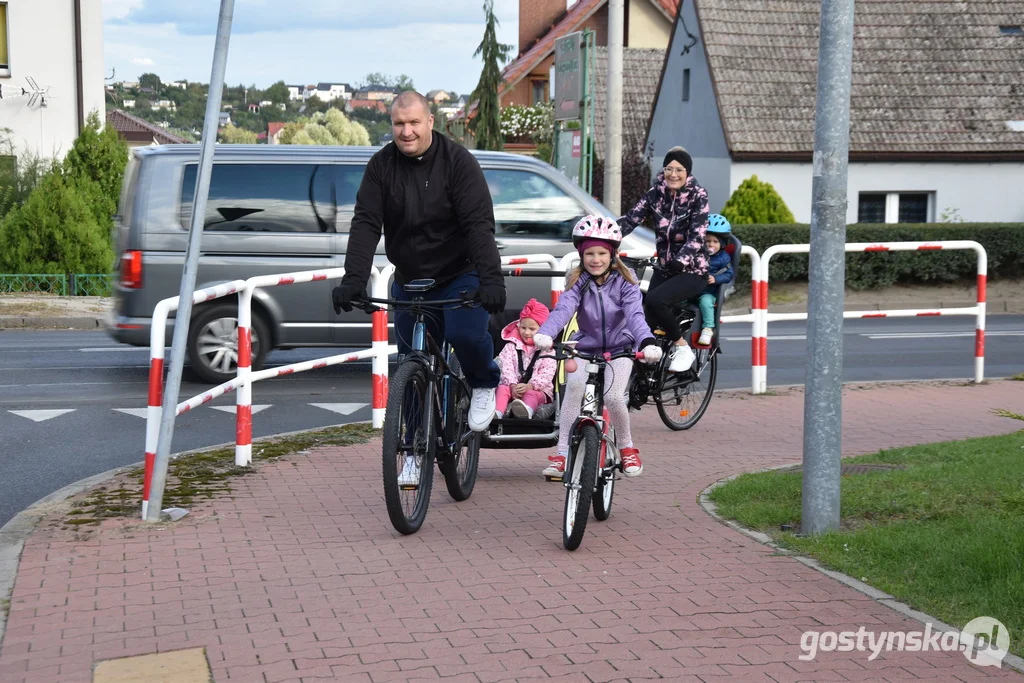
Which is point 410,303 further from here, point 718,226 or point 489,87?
point 489,87

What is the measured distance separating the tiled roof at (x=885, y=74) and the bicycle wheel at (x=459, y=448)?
2231cm

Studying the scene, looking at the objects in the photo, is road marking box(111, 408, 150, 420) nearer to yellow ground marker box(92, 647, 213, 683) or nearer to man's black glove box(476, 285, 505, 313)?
man's black glove box(476, 285, 505, 313)

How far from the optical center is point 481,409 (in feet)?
22.3

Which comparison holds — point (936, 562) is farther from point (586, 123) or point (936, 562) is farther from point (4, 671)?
point (586, 123)

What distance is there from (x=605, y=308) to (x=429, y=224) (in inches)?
38.0

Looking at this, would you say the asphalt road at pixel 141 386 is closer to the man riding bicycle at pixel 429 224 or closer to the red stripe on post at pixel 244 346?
the red stripe on post at pixel 244 346

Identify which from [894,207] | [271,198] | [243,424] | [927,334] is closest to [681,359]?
[243,424]

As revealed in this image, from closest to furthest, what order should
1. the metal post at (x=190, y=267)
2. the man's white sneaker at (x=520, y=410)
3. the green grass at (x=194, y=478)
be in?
the metal post at (x=190, y=267), the green grass at (x=194, y=478), the man's white sneaker at (x=520, y=410)

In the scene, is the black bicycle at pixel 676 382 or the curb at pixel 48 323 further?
the curb at pixel 48 323

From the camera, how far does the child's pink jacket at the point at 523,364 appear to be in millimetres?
7785

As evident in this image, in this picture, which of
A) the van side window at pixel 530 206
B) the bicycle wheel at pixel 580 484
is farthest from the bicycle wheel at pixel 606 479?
the van side window at pixel 530 206

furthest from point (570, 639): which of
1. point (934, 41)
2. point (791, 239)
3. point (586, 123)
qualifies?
point (934, 41)

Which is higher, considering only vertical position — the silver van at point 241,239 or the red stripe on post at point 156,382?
the silver van at point 241,239

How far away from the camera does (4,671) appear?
455 centimetres
